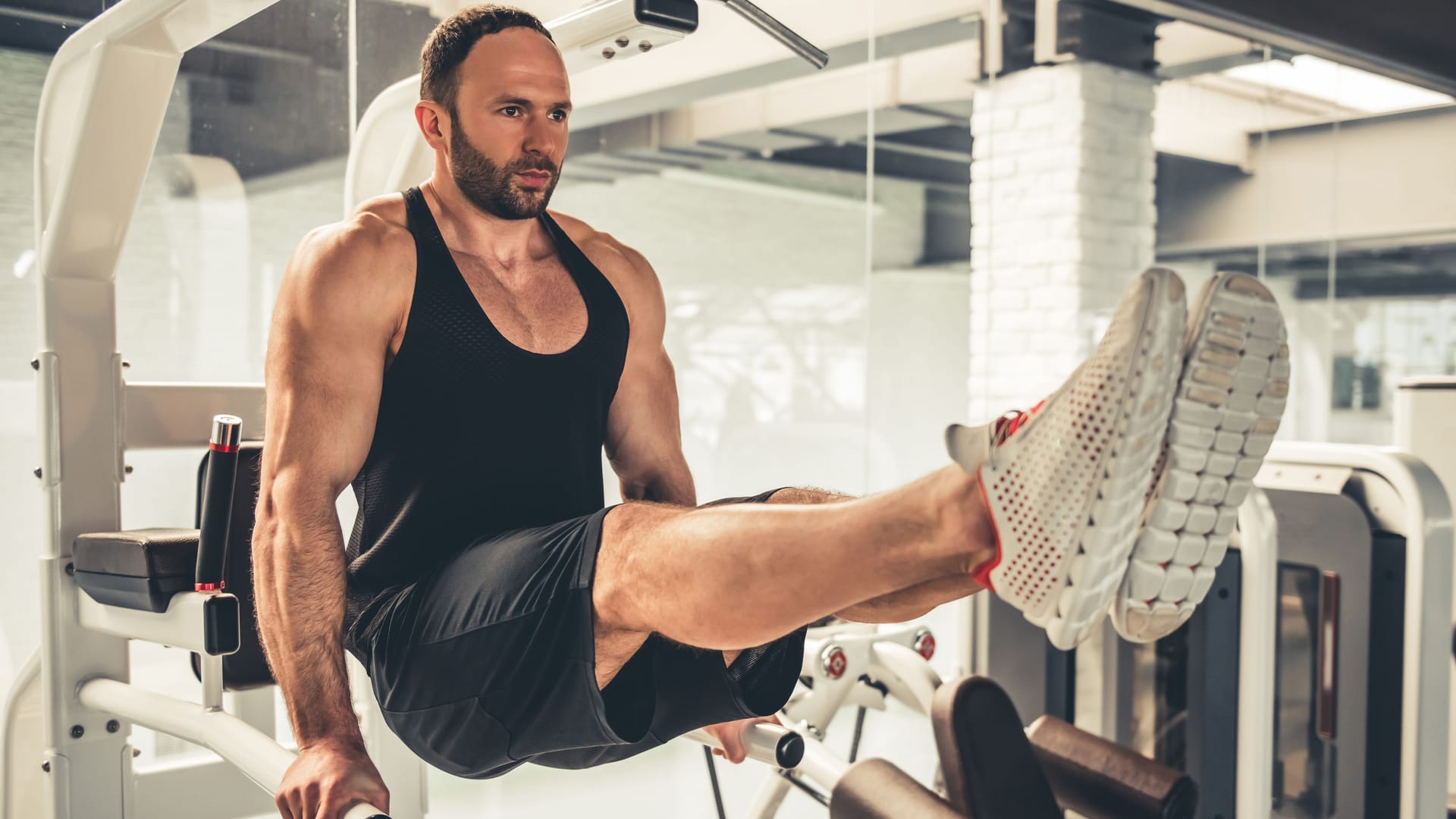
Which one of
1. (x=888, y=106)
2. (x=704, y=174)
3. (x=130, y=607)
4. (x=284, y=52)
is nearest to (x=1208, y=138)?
(x=888, y=106)

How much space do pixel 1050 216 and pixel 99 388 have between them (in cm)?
289

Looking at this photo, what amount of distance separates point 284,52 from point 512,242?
48.5 inches

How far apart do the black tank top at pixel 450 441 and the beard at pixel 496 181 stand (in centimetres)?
7

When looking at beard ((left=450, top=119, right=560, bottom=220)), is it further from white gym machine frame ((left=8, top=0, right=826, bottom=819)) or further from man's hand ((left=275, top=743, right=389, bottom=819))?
man's hand ((left=275, top=743, right=389, bottom=819))

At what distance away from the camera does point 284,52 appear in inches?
98.0

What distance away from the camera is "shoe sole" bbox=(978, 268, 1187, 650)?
3.18 feet

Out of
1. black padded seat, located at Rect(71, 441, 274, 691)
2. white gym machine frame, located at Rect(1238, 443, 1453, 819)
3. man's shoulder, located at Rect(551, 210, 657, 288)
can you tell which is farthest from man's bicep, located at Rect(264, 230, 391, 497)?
white gym machine frame, located at Rect(1238, 443, 1453, 819)

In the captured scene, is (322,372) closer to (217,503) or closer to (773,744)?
(217,503)

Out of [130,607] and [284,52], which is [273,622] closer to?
[130,607]

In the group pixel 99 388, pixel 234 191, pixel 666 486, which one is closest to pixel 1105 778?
Result: pixel 666 486

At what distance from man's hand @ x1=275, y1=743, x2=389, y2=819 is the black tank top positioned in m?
0.20

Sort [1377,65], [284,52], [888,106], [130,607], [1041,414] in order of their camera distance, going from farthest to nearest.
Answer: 1. [1377,65]
2. [888,106]
3. [284,52]
4. [130,607]
5. [1041,414]

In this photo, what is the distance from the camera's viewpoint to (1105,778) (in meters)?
1.84

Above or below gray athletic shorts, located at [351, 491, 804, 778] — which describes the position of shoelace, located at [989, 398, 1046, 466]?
above
